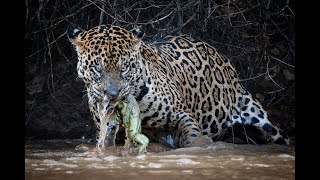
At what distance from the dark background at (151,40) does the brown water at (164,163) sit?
2.37 m

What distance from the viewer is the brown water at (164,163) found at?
5.59 metres

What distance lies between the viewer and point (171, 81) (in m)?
8.20

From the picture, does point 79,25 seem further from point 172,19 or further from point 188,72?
point 188,72

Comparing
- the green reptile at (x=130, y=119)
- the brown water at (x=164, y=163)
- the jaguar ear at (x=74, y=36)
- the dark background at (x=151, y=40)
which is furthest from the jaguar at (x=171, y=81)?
the dark background at (x=151, y=40)

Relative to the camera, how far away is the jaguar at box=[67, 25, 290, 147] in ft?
24.1

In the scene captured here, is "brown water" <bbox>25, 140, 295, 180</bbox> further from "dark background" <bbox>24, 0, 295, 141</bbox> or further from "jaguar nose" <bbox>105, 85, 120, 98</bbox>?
"dark background" <bbox>24, 0, 295, 141</bbox>

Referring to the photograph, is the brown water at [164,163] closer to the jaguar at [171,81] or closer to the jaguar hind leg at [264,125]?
the jaguar at [171,81]

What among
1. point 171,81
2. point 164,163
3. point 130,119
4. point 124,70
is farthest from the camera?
point 171,81

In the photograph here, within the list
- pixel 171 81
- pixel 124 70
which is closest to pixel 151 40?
pixel 171 81

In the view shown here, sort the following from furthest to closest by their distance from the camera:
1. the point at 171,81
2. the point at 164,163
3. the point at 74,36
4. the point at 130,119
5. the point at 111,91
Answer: the point at 171,81, the point at 74,36, the point at 130,119, the point at 111,91, the point at 164,163

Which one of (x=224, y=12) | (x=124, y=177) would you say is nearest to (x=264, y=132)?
(x=224, y=12)

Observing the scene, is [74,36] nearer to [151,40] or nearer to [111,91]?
[111,91]

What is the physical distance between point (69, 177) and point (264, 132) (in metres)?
3.99

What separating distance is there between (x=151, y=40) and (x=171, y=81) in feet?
5.73
